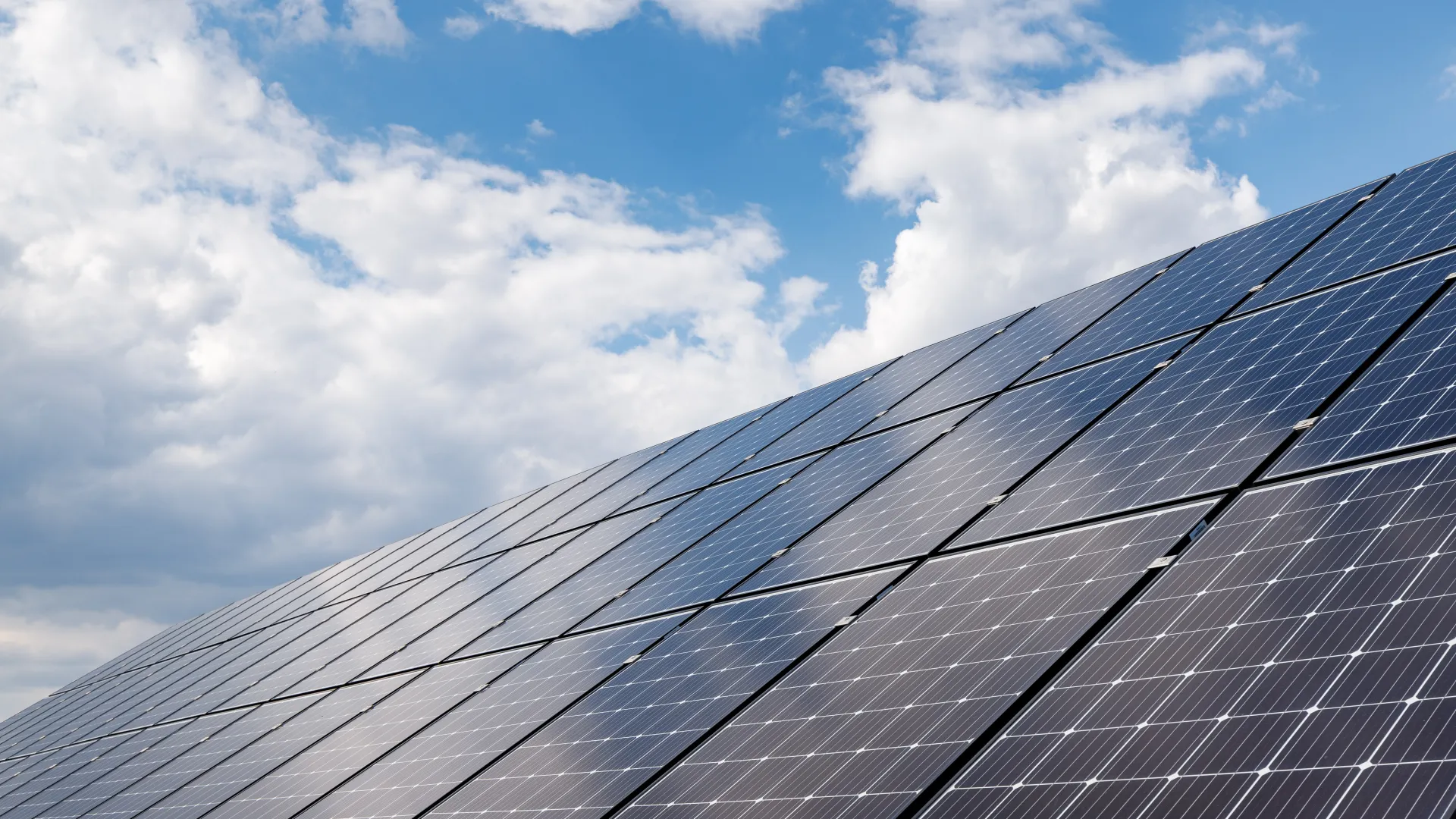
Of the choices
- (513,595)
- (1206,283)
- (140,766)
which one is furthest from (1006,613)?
(140,766)

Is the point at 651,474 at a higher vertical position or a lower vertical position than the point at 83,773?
higher

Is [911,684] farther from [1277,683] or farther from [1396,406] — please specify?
[1396,406]

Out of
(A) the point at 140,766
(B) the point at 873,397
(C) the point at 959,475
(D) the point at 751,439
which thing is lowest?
(C) the point at 959,475

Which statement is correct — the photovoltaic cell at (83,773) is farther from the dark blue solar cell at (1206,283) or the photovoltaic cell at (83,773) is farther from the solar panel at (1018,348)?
the dark blue solar cell at (1206,283)

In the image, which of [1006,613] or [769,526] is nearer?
[1006,613]

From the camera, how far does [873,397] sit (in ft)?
67.4

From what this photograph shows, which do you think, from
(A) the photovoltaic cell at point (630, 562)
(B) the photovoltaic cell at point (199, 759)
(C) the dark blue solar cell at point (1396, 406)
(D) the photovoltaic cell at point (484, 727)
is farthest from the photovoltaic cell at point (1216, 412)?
(B) the photovoltaic cell at point (199, 759)

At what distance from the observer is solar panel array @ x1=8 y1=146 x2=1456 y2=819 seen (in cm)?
670

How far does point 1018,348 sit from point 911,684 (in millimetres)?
10540

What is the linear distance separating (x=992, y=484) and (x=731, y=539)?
4.34 metres

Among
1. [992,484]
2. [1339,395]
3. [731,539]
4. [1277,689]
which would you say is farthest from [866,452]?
[1277,689]

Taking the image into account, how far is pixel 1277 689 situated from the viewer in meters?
6.58

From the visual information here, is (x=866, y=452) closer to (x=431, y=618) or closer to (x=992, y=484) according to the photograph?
(x=992, y=484)

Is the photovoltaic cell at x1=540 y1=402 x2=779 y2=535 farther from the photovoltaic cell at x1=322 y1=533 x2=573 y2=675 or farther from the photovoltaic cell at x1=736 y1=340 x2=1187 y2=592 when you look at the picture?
the photovoltaic cell at x1=736 y1=340 x2=1187 y2=592
